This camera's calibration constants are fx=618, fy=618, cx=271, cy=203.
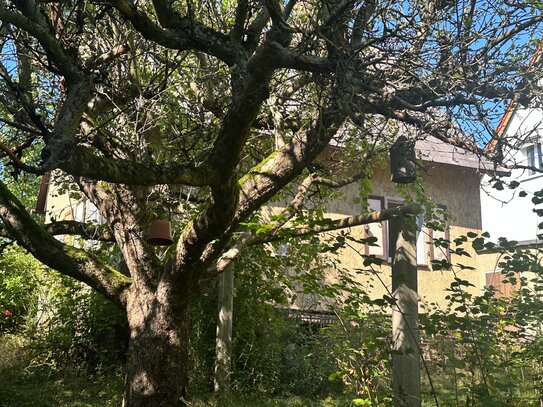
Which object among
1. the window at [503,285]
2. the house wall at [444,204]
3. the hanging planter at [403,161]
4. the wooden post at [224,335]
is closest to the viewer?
the window at [503,285]

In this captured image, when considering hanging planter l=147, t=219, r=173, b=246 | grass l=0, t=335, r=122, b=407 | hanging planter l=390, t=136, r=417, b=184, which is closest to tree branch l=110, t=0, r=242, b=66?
hanging planter l=390, t=136, r=417, b=184

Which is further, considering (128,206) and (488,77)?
(128,206)

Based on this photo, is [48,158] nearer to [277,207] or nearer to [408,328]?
[408,328]

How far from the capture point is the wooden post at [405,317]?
15.1 ft

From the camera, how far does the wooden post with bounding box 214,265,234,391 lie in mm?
8672

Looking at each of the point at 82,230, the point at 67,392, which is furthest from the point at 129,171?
the point at 67,392

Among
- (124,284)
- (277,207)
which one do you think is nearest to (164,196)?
(124,284)

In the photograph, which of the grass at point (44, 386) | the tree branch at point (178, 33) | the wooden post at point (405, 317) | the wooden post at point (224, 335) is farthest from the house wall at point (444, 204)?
the wooden post at point (405, 317)

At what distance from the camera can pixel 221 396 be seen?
27.0ft

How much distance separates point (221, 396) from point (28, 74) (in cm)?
469

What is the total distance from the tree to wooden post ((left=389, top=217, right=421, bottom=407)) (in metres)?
0.69

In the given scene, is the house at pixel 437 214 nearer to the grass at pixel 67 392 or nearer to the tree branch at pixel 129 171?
the grass at pixel 67 392

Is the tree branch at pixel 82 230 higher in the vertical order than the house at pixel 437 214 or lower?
lower

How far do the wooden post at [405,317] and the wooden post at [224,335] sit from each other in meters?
4.29
